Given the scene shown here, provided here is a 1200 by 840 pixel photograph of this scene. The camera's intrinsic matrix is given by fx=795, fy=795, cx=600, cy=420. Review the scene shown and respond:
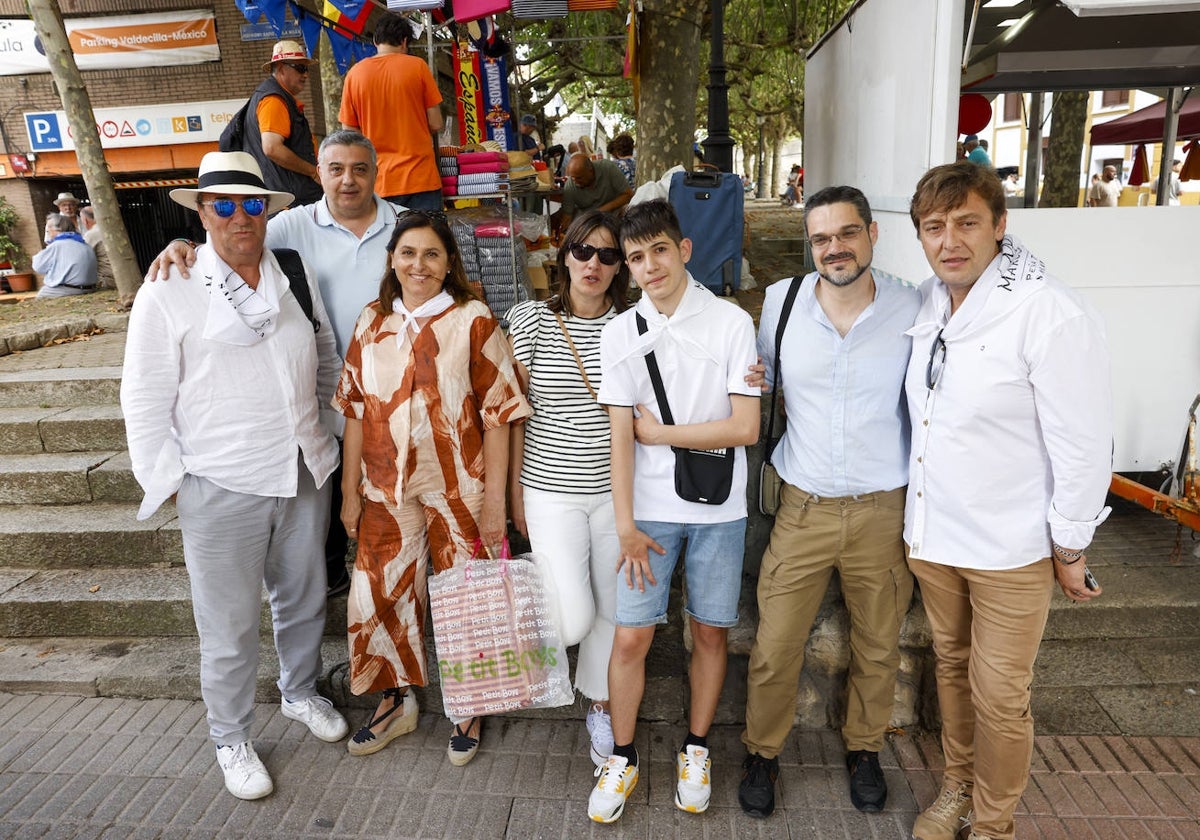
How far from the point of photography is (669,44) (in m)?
8.94

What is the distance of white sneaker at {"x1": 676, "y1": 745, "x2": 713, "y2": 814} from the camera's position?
2.94 meters

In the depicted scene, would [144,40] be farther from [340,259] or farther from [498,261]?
[340,259]

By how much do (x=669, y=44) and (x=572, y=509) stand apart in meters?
7.60

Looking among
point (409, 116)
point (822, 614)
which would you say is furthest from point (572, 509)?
point (409, 116)

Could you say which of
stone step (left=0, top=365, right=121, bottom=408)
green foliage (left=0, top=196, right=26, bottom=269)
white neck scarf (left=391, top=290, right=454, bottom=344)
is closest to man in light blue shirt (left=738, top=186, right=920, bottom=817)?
white neck scarf (left=391, top=290, right=454, bottom=344)

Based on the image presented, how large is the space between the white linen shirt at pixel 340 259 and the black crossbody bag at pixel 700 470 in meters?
1.35

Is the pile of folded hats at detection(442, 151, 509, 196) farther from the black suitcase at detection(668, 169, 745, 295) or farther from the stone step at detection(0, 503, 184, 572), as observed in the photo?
the stone step at detection(0, 503, 184, 572)

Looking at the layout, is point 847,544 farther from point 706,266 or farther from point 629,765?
point 706,266

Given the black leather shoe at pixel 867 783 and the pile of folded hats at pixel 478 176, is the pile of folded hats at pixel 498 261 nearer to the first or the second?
the pile of folded hats at pixel 478 176

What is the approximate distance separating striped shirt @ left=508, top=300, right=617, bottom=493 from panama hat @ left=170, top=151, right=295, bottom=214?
111cm

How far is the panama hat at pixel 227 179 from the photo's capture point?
112 inches

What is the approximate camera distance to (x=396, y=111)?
4836 millimetres

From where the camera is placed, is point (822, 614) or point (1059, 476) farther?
point (822, 614)

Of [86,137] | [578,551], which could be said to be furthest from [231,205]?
[86,137]
